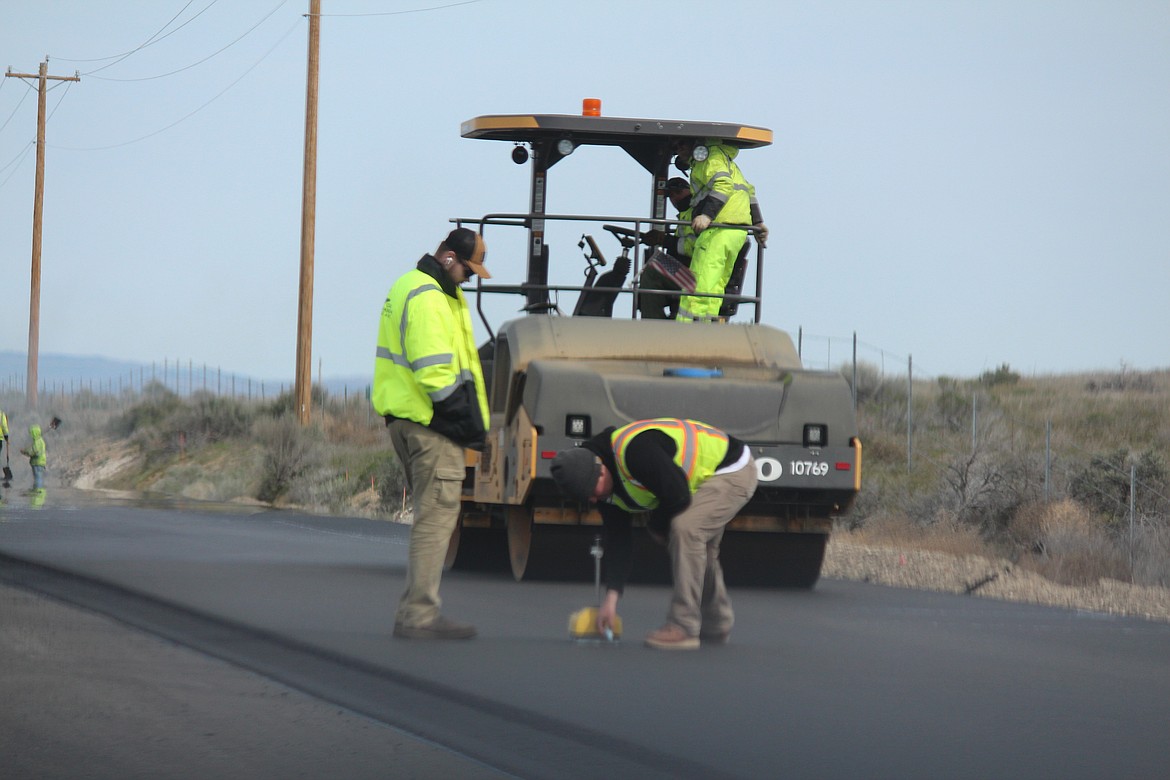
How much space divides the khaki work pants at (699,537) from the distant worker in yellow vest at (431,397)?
1.13m

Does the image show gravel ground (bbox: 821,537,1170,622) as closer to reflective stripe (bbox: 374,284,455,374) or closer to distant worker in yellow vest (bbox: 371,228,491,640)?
distant worker in yellow vest (bbox: 371,228,491,640)

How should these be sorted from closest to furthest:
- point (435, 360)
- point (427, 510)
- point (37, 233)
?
point (435, 360), point (427, 510), point (37, 233)

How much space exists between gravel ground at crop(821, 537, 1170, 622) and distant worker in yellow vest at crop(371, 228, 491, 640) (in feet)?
16.3

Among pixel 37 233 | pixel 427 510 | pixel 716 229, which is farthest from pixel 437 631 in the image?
pixel 37 233

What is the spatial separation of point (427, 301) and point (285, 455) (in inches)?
836

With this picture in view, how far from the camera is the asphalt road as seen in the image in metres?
6.07

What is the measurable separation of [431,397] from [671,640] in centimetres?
173

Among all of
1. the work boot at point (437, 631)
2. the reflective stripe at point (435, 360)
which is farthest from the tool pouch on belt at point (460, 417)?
the work boot at point (437, 631)

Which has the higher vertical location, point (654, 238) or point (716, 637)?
point (654, 238)

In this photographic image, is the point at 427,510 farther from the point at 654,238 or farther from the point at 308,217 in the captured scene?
the point at 308,217

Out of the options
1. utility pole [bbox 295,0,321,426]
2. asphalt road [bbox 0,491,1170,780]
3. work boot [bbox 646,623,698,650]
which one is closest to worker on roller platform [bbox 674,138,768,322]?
asphalt road [bbox 0,491,1170,780]

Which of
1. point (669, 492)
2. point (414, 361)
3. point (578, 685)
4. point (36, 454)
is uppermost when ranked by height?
point (414, 361)

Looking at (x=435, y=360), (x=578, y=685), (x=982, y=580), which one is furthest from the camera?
(x=982, y=580)

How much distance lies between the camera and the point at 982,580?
13219mm
